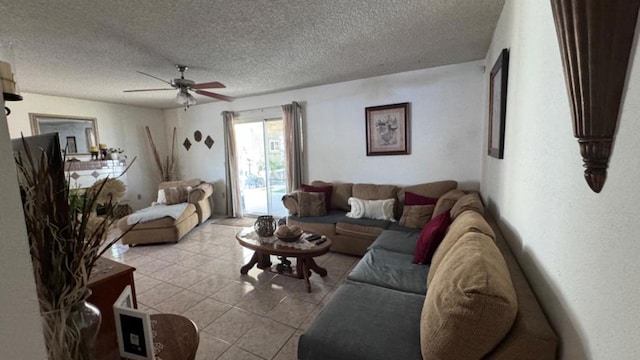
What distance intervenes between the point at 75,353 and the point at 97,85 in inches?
179

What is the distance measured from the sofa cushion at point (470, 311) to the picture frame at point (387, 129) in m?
2.96

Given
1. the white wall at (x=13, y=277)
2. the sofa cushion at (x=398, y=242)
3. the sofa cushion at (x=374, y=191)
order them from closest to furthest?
the white wall at (x=13, y=277) < the sofa cushion at (x=398, y=242) < the sofa cushion at (x=374, y=191)

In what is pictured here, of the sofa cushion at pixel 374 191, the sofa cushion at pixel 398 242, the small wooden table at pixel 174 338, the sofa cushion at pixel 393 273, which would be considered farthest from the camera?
the sofa cushion at pixel 374 191

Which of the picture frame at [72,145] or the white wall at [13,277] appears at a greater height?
the picture frame at [72,145]

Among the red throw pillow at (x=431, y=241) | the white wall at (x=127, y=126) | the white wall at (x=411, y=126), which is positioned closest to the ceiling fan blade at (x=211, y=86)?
the white wall at (x=411, y=126)

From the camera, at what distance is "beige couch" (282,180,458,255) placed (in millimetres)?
3338

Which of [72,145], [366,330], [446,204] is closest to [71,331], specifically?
[366,330]

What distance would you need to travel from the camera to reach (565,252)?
92 cm

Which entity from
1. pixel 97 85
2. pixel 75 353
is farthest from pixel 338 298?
pixel 97 85

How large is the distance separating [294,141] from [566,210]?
4.09 metres

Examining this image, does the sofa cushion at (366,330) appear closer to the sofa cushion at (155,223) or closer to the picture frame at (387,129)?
the picture frame at (387,129)

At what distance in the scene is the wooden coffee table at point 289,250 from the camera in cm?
256

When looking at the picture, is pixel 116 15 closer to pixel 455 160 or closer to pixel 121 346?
pixel 121 346

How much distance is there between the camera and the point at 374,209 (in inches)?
142
